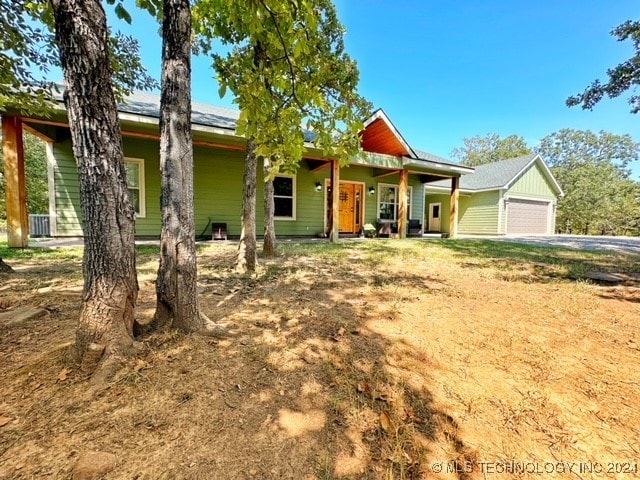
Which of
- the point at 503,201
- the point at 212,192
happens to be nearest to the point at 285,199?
the point at 212,192

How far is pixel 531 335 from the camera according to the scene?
8.00 feet

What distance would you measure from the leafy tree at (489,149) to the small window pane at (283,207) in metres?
35.2

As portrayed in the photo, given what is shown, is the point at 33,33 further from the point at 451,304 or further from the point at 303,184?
the point at 303,184

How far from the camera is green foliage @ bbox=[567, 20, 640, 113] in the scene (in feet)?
17.5

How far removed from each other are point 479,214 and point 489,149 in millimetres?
29448

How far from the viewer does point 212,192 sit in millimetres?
9164

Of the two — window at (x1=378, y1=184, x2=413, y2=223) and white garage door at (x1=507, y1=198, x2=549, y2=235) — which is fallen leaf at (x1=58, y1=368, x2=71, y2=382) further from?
white garage door at (x1=507, y1=198, x2=549, y2=235)

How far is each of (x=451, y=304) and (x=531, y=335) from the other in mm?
830

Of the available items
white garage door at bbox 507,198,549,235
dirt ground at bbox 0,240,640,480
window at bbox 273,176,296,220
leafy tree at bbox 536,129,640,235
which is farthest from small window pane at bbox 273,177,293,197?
leafy tree at bbox 536,129,640,235

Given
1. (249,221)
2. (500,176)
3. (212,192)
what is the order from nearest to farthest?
(249,221)
(212,192)
(500,176)

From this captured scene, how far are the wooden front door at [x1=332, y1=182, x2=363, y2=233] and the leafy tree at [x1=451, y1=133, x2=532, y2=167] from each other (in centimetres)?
3208

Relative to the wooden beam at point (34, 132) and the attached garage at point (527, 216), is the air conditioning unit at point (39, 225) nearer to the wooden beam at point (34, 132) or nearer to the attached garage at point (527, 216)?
the wooden beam at point (34, 132)

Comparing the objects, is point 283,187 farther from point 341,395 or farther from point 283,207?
point 341,395

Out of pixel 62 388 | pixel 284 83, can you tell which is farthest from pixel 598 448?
pixel 284 83
